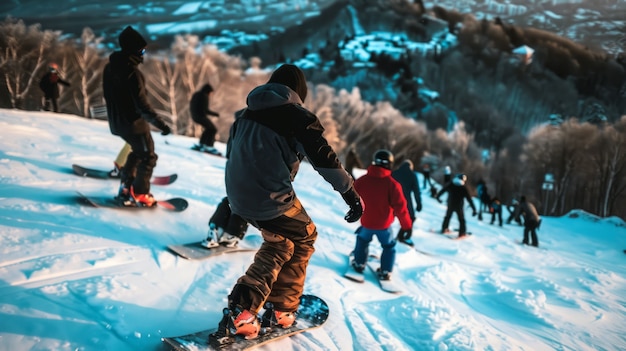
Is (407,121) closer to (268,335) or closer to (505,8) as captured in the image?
(505,8)

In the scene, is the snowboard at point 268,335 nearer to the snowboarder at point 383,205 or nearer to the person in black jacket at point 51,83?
the snowboarder at point 383,205

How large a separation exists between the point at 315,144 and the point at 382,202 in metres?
2.15

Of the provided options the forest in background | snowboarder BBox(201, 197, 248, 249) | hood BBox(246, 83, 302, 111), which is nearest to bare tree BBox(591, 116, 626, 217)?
the forest in background

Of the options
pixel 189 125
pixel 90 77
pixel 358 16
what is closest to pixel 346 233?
pixel 189 125

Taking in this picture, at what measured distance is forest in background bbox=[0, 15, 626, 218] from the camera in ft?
72.9

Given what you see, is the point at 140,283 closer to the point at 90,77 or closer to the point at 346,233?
the point at 346,233

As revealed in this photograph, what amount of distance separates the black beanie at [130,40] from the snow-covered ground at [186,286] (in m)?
1.85

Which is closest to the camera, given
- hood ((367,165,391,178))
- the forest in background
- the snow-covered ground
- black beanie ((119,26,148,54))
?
the snow-covered ground

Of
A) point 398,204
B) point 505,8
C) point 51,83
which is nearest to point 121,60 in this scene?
point 398,204

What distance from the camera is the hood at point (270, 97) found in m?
2.17

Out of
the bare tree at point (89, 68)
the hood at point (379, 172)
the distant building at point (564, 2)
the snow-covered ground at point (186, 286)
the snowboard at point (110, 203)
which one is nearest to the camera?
the snow-covered ground at point (186, 286)

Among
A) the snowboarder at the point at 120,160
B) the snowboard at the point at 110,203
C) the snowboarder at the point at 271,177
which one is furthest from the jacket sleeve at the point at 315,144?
the snowboarder at the point at 120,160

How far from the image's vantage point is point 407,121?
46188 mm

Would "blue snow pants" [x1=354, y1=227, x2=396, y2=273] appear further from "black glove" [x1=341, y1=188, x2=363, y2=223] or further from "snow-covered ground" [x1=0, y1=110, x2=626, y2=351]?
"black glove" [x1=341, y1=188, x2=363, y2=223]
